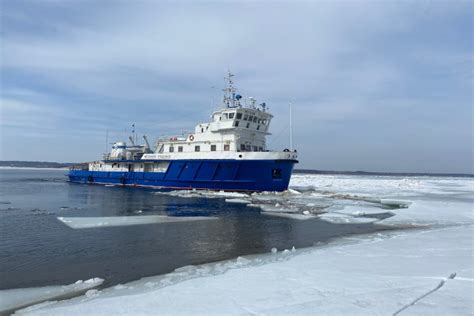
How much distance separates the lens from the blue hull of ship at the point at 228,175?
84.8ft

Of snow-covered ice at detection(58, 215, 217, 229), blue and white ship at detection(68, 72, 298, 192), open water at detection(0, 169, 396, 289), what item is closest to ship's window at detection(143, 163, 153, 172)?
blue and white ship at detection(68, 72, 298, 192)

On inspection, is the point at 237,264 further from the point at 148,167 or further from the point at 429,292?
the point at 148,167

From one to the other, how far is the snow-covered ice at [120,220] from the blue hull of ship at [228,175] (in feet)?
36.1

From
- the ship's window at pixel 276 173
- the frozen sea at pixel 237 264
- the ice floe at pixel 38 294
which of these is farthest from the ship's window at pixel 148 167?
the ice floe at pixel 38 294

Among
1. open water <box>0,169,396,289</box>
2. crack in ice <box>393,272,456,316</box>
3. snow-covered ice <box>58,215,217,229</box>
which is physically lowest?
open water <box>0,169,396,289</box>

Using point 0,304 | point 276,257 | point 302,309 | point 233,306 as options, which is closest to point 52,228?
point 0,304

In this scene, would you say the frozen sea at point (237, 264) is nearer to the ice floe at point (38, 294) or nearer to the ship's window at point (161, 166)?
the ice floe at point (38, 294)

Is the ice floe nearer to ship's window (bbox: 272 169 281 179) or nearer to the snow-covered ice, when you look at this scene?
the snow-covered ice

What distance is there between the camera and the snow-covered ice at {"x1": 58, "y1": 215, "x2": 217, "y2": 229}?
43.0ft

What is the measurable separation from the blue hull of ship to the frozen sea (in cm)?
1035

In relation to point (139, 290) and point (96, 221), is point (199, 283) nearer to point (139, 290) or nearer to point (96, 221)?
point (139, 290)

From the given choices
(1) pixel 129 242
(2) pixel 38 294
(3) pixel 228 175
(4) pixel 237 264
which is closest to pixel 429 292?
(4) pixel 237 264

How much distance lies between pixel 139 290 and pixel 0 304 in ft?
6.94

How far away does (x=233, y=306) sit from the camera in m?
4.77
